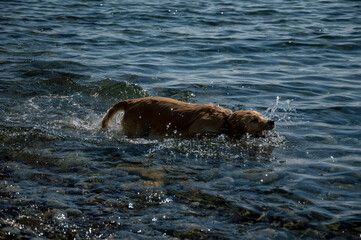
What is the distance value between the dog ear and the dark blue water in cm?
16

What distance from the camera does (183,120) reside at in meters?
7.86

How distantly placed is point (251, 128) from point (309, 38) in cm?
843

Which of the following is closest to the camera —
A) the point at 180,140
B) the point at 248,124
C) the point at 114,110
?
the point at 248,124

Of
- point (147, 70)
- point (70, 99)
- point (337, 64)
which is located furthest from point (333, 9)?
point (70, 99)

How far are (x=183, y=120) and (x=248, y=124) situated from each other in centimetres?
101

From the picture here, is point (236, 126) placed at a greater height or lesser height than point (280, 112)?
greater

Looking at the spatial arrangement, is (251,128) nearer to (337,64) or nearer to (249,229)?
(249,229)

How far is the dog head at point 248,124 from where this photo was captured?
762cm

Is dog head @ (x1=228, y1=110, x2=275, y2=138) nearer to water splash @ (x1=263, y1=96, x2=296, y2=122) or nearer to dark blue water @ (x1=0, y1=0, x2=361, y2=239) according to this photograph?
dark blue water @ (x1=0, y1=0, x2=361, y2=239)

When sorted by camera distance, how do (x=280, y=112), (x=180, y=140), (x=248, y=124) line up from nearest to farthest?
(x=248, y=124), (x=180, y=140), (x=280, y=112)

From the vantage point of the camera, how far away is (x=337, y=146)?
7.73 meters

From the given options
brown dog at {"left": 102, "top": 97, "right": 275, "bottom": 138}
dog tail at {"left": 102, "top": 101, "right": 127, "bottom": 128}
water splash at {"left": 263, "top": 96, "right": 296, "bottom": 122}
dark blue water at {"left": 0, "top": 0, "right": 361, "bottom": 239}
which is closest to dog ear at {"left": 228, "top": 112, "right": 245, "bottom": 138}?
brown dog at {"left": 102, "top": 97, "right": 275, "bottom": 138}

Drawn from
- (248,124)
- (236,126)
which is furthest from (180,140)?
(248,124)

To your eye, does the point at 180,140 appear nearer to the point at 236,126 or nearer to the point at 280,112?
the point at 236,126
